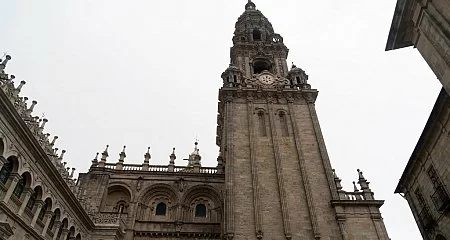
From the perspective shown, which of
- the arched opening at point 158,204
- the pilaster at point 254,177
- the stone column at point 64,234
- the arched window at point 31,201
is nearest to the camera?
the arched window at point 31,201

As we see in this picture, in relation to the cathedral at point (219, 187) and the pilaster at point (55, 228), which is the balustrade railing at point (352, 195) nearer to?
the cathedral at point (219, 187)

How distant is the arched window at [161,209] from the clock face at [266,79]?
1682 centimetres

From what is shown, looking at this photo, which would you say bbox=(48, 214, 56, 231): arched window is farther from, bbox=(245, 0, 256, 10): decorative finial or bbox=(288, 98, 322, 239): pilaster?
bbox=(245, 0, 256, 10): decorative finial

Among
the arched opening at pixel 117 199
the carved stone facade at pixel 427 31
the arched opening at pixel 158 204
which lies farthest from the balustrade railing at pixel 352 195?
the arched opening at pixel 117 199

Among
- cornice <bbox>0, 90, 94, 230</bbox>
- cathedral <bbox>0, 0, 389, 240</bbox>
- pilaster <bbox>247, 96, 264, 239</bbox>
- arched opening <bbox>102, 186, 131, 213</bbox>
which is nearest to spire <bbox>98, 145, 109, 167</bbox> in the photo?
cathedral <bbox>0, 0, 389, 240</bbox>

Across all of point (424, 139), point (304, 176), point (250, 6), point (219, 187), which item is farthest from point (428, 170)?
point (250, 6)

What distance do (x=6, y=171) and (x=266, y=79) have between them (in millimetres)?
27155

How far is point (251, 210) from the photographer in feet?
80.0

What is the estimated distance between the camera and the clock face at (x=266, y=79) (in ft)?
120

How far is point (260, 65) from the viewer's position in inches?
1626

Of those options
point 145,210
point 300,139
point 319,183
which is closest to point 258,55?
point 300,139

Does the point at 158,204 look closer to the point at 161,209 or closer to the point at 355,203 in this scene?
the point at 161,209

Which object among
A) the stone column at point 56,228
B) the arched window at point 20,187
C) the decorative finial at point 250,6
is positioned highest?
the decorative finial at point 250,6

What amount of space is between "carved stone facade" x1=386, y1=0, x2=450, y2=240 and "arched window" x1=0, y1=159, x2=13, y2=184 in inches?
672
